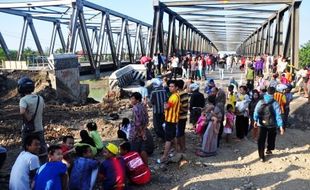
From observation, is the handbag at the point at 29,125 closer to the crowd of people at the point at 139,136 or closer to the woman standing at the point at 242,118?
the crowd of people at the point at 139,136

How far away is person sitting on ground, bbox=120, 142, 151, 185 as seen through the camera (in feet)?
20.7

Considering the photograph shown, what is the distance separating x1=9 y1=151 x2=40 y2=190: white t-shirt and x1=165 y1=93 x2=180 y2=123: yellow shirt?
3021mm

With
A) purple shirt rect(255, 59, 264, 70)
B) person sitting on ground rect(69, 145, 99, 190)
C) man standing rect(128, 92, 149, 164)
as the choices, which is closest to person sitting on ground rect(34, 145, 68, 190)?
person sitting on ground rect(69, 145, 99, 190)

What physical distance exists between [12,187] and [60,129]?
5.85 metres

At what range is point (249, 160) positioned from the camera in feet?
26.1

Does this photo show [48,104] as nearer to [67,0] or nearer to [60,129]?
[60,129]

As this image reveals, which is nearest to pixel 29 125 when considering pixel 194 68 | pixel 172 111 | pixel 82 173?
pixel 82 173

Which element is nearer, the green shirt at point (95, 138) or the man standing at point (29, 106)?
the man standing at point (29, 106)

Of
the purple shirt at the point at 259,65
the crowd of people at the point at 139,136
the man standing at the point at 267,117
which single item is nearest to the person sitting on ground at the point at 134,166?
the crowd of people at the point at 139,136

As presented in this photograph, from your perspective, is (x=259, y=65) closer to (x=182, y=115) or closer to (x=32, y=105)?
(x=182, y=115)

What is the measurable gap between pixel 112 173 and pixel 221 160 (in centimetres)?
286

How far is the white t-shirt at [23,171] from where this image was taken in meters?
4.60

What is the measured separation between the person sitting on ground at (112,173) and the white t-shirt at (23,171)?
1443 mm

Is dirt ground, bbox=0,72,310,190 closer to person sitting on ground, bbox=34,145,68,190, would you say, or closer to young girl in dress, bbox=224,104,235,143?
young girl in dress, bbox=224,104,235,143
